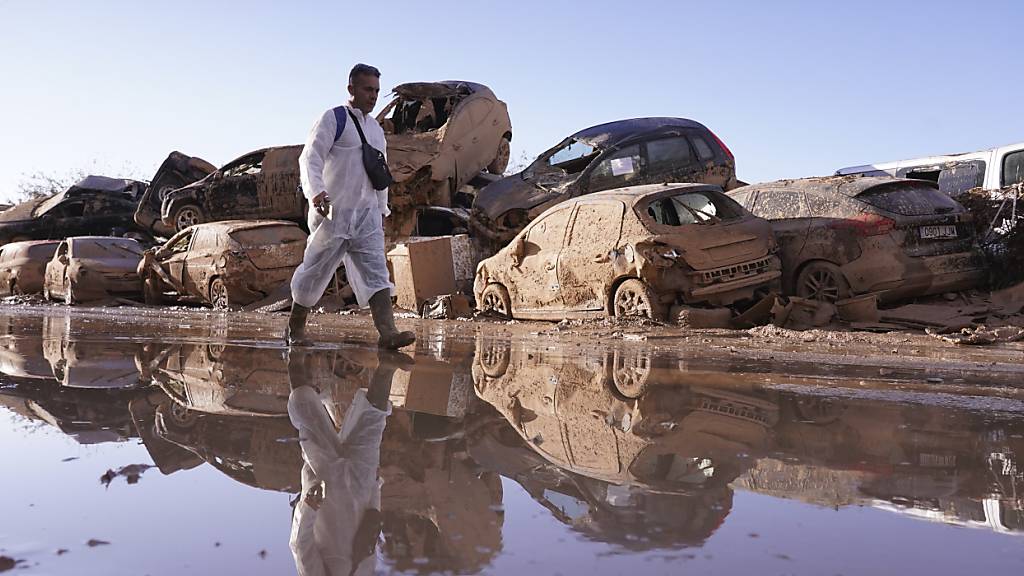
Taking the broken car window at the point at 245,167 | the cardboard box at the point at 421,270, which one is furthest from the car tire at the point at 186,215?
the cardboard box at the point at 421,270

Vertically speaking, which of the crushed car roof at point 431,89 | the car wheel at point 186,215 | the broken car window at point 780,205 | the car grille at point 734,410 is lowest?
the car grille at point 734,410

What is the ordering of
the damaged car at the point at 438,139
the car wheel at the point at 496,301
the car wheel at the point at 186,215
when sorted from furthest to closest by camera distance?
the car wheel at the point at 186,215, the damaged car at the point at 438,139, the car wheel at the point at 496,301

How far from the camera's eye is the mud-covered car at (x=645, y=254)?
367 inches

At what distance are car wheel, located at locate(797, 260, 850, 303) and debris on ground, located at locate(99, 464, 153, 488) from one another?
8.39m

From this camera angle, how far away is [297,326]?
24.3ft

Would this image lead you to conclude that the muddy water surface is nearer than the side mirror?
Yes

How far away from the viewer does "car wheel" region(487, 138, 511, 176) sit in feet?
63.4

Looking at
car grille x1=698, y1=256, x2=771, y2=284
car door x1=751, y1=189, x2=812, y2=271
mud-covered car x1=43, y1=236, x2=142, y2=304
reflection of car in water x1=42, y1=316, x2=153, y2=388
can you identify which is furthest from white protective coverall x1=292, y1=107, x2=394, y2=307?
mud-covered car x1=43, y1=236, x2=142, y2=304

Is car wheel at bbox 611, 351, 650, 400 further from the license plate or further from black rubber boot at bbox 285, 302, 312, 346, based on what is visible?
the license plate

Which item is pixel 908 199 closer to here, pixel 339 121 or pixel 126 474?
pixel 339 121

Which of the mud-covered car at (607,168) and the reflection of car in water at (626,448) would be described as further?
the mud-covered car at (607,168)

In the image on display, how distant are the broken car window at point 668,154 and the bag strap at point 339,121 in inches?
285

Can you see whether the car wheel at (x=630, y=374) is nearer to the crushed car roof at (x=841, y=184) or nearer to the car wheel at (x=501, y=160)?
the crushed car roof at (x=841, y=184)

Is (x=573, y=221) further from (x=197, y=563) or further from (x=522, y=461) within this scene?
(x=197, y=563)
